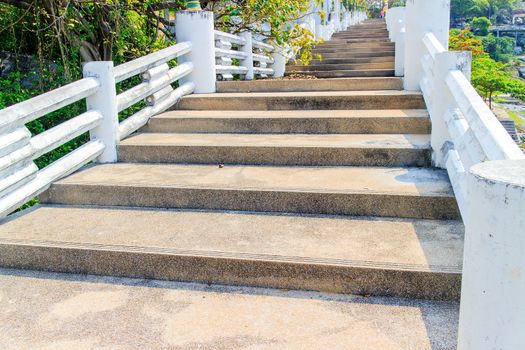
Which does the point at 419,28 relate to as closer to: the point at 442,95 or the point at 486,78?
the point at 442,95

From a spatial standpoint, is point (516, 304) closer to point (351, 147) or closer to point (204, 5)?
point (351, 147)

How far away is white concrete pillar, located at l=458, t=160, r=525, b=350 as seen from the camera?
1436 millimetres

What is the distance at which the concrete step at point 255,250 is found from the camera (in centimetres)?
276

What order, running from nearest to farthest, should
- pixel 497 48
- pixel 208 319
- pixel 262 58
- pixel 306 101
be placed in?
pixel 208 319, pixel 306 101, pixel 262 58, pixel 497 48

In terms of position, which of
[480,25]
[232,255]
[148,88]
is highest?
[480,25]

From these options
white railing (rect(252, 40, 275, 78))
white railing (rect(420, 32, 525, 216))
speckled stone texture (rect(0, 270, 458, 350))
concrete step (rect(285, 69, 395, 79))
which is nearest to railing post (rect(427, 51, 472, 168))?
white railing (rect(420, 32, 525, 216))

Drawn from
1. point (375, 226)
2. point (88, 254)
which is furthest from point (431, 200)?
point (88, 254)

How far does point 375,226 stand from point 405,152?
3.77 ft

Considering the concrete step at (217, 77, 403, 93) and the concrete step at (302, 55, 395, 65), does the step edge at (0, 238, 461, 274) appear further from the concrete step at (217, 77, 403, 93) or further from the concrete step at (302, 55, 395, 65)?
the concrete step at (302, 55, 395, 65)

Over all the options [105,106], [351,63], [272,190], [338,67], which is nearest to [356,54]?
[351,63]

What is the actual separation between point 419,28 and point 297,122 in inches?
69.5

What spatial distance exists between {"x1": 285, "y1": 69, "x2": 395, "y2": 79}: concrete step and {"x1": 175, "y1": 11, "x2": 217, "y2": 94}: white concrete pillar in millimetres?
3173

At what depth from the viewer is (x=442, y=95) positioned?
155 inches

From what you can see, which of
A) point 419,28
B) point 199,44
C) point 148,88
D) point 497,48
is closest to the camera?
point 148,88
